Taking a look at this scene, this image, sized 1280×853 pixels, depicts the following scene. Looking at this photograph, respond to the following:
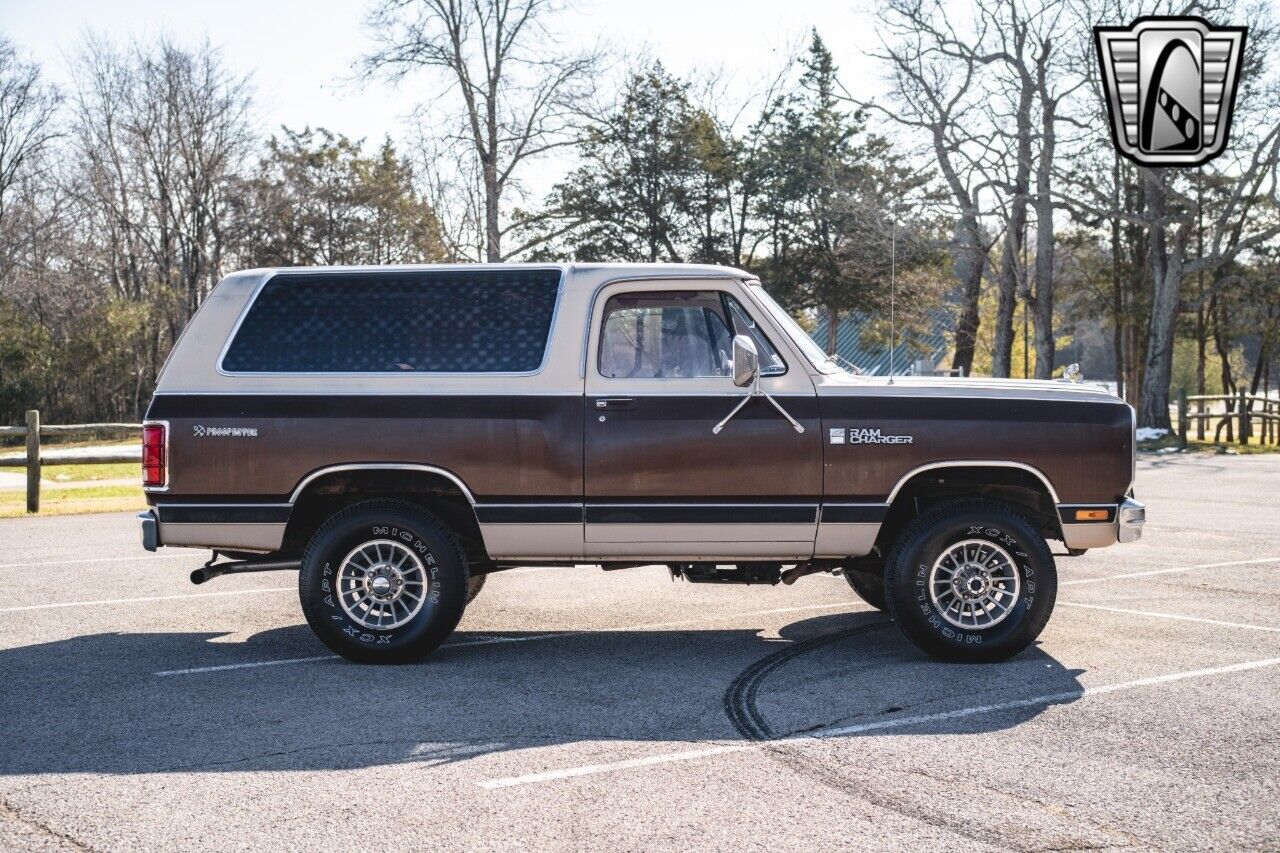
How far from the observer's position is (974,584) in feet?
24.0

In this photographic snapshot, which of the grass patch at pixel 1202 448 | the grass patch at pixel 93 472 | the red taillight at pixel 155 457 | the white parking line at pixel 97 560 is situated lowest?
the grass patch at pixel 93 472

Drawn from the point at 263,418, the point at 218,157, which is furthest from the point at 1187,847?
the point at 218,157

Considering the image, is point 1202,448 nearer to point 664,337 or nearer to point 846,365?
point 846,365

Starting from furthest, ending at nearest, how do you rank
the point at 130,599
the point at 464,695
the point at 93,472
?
1. the point at 93,472
2. the point at 130,599
3. the point at 464,695

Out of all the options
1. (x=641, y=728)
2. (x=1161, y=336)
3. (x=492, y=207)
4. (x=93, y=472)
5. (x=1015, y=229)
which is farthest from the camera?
(x=1015, y=229)

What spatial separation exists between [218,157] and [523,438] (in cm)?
4914

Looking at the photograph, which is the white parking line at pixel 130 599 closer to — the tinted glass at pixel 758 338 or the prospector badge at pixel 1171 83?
the tinted glass at pixel 758 338

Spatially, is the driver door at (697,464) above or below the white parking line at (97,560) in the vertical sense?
above

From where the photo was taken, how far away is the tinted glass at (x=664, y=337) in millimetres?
7418

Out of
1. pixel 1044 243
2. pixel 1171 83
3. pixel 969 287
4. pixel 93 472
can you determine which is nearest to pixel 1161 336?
pixel 1044 243

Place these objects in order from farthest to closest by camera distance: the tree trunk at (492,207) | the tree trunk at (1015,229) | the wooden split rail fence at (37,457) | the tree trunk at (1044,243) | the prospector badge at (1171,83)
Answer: the tree trunk at (1015,229) → the tree trunk at (1044,243) → the tree trunk at (492,207) → the prospector badge at (1171,83) → the wooden split rail fence at (37,457)

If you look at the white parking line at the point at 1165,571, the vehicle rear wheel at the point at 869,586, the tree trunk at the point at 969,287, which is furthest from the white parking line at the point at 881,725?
the tree trunk at the point at 969,287

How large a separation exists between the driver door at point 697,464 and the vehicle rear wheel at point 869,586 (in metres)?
1.54

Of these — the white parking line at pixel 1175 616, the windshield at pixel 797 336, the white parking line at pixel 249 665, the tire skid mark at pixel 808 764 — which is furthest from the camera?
the white parking line at pixel 1175 616
